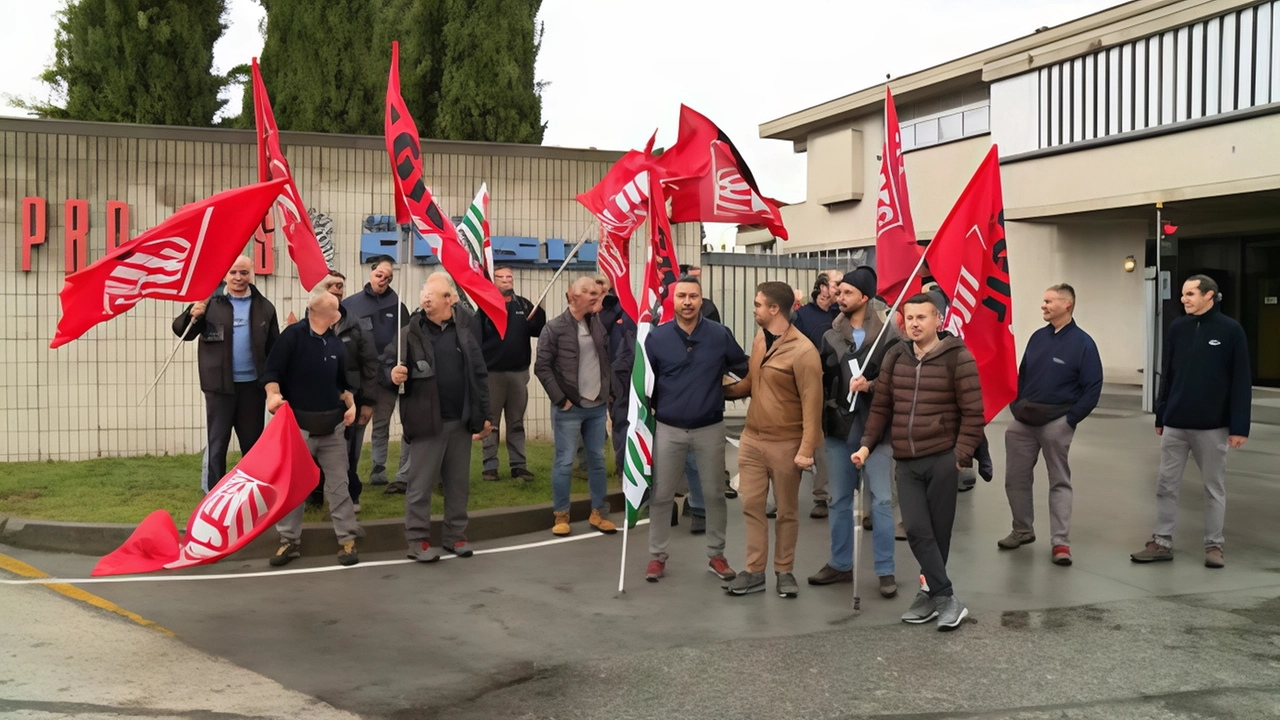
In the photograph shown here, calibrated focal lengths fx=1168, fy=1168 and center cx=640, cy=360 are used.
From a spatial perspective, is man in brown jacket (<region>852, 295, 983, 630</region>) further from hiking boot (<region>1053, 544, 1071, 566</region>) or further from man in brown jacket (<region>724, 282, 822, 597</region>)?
hiking boot (<region>1053, 544, 1071, 566</region>)

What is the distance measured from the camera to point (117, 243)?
13344 millimetres

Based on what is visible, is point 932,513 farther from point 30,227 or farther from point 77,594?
point 30,227

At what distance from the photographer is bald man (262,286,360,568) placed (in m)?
8.38

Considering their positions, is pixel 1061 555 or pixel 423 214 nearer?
pixel 1061 555

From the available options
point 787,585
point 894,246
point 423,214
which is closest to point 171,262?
point 423,214

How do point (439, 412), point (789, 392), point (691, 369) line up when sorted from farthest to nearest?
1. point (439, 412)
2. point (691, 369)
3. point (789, 392)

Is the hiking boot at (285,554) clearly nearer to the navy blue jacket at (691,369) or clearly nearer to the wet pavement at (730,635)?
the wet pavement at (730,635)

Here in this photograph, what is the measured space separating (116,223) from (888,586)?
10.1 meters

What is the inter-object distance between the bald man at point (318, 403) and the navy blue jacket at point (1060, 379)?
4.98 meters

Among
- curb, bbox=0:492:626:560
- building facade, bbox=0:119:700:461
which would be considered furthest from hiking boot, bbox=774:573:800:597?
building facade, bbox=0:119:700:461

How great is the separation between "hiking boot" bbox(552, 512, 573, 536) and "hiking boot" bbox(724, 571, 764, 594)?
2221 millimetres

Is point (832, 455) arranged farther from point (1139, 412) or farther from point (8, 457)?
point (1139, 412)

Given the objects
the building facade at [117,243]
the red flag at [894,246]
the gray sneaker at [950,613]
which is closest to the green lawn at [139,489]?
the building facade at [117,243]

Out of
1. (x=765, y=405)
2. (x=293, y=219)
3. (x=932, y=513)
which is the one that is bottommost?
(x=932, y=513)
